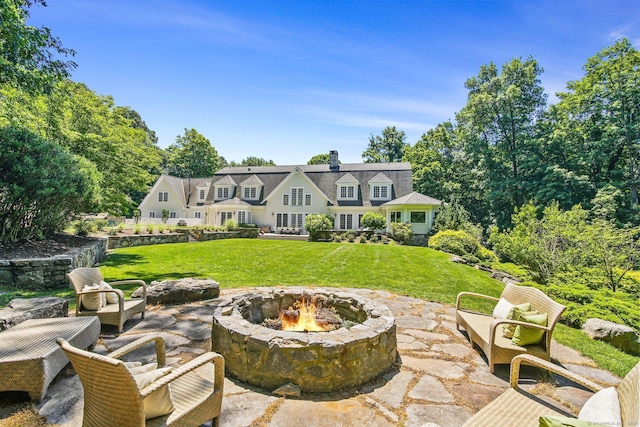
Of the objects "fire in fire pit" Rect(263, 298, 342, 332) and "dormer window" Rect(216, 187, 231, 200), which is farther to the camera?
"dormer window" Rect(216, 187, 231, 200)

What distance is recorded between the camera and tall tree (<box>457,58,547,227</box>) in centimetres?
2816

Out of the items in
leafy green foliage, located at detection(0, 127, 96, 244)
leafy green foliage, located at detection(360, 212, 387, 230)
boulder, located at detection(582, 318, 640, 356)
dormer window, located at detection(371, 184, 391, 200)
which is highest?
dormer window, located at detection(371, 184, 391, 200)

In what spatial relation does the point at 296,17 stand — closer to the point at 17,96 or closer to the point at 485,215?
the point at 17,96

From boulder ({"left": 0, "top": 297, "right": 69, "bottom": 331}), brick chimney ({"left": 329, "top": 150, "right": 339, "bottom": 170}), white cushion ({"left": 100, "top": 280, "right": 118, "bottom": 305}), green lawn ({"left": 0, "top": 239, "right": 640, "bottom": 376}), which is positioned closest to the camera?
boulder ({"left": 0, "top": 297, "right": 69, "bottom": 331})

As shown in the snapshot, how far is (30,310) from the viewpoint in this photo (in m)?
4.19

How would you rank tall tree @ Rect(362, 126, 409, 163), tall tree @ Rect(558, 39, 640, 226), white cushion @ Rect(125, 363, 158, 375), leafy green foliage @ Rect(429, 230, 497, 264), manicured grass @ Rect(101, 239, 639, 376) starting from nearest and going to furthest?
1. white cushion @ Rect(125, 363, 158, 375)
2. manicured grass @ Rect(101, 239, 639, 376)
3. leafy green foliage @ Rect(429, 230, 497, 264)
4. tall tree @ Rect(558, 39, 640, 226)
5. tall tree @ Rect(362, 126, 409, 163)

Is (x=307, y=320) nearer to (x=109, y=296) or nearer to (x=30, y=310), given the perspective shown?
(x=109, y=296)

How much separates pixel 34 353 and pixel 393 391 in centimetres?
370

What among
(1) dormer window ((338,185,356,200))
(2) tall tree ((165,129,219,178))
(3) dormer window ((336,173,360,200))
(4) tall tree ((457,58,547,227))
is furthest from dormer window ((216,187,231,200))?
(4) tall tree ((457,58,547,227))

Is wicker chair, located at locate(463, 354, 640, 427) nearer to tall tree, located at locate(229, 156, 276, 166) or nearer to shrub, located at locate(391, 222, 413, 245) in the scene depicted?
shrub, located at locate(391, 222, 413, 245)

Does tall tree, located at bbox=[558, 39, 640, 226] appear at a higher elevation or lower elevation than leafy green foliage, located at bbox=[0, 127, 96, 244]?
higher

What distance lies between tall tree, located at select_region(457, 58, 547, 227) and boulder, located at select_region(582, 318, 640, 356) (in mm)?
26221

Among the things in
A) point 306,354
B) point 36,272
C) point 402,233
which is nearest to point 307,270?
point 306,354

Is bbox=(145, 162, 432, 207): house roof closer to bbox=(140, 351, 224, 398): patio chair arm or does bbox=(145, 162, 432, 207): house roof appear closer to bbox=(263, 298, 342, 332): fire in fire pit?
bbox=(263, 298, 342, 332): fire in fire pit
